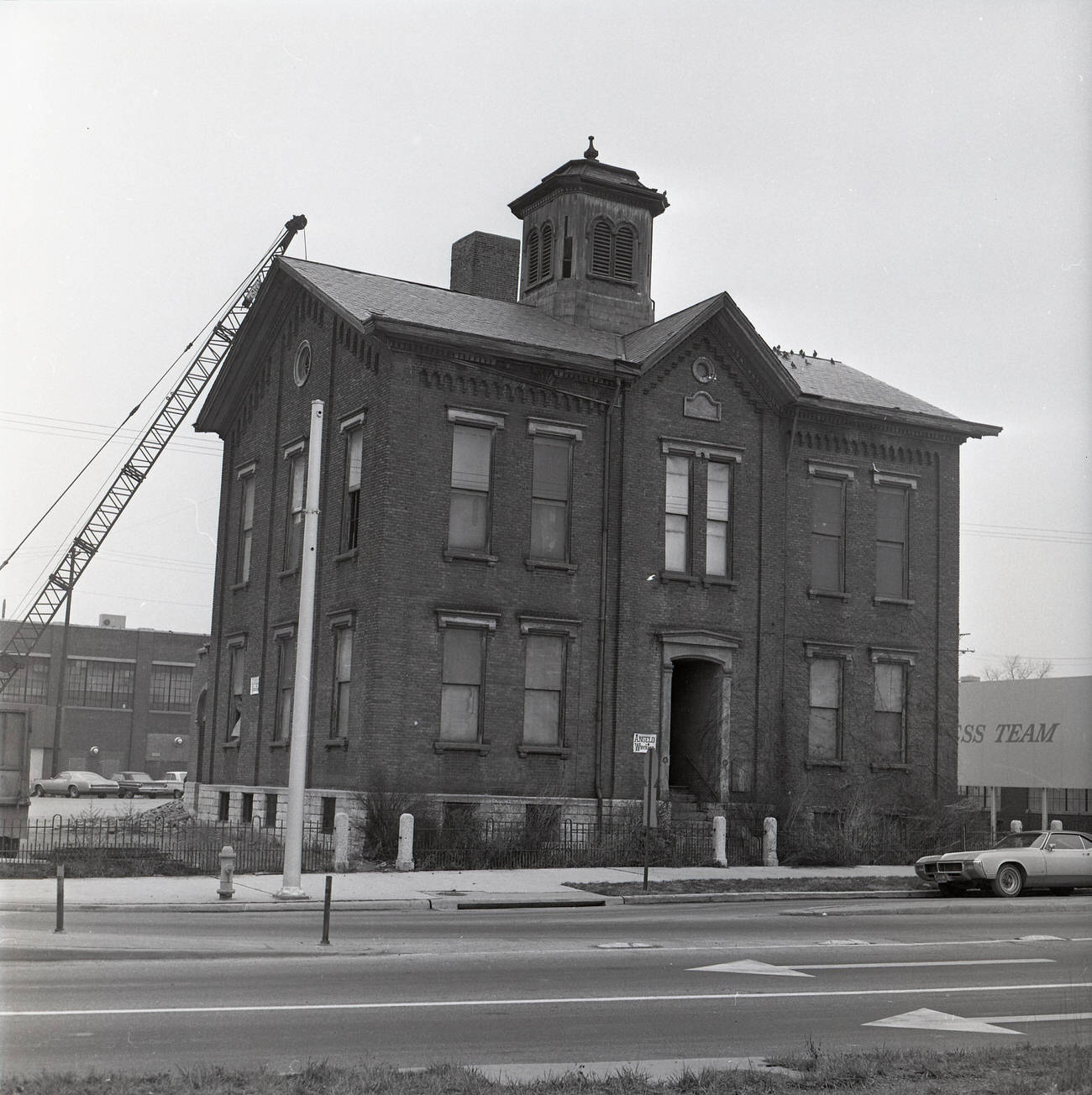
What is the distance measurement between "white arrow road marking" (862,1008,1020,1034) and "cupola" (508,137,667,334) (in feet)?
87.6

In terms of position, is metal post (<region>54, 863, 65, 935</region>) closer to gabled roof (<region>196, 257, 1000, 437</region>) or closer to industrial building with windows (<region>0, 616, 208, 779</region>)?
gabled roof (<region>196, 257, 1000, 437</region>)

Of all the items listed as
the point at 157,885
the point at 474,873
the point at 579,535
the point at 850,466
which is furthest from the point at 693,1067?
the point at 850,466

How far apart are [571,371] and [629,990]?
20780 mm

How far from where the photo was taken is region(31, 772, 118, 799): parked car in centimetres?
7019

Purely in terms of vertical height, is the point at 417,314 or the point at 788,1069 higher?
the point at 417,314

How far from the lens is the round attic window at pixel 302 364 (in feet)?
114

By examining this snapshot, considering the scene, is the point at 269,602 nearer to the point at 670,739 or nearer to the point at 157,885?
the point at 670,739

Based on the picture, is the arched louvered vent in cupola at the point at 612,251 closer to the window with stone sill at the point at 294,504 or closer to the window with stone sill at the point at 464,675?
the window with stone sill at the point at 294,504

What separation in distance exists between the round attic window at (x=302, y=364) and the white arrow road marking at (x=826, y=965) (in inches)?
887

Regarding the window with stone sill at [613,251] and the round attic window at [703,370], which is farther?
the window with stone sill at [613,251]

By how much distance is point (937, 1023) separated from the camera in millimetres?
11508

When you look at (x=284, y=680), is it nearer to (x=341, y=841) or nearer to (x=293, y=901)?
(x=341, y=841)

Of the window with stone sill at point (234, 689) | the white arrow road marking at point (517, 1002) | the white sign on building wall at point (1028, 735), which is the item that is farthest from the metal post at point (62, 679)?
the white arrow road marking at point (517, 1002)

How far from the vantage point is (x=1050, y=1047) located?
9.98m
